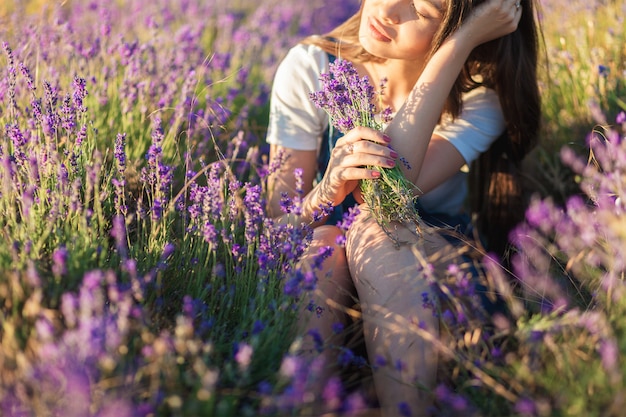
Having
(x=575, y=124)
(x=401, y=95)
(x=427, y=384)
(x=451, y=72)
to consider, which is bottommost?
(x=427, y=384)

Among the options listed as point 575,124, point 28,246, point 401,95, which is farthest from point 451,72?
point 28,246

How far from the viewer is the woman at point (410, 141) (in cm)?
203

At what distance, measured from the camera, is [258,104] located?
11.7ft

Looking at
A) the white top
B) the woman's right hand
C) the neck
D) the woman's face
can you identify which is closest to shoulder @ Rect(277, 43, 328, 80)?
the white top

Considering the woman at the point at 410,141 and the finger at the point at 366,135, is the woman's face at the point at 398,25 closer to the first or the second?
the woman at the point at 410,141

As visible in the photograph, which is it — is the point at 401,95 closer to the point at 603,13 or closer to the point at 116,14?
the point at 603,13

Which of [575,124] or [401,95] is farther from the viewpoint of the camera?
[575,124]

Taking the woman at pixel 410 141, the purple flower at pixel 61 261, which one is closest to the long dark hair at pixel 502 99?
the woman at pixel 410 141

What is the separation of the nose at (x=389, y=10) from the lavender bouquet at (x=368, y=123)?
295mm

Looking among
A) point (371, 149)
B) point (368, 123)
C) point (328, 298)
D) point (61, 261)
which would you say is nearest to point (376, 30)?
point (368, 123)

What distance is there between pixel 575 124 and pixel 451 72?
110 cm

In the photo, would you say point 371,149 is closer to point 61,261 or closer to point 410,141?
point 410,141

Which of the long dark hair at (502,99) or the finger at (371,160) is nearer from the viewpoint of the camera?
the finger at (371,160)

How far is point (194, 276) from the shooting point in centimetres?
209
